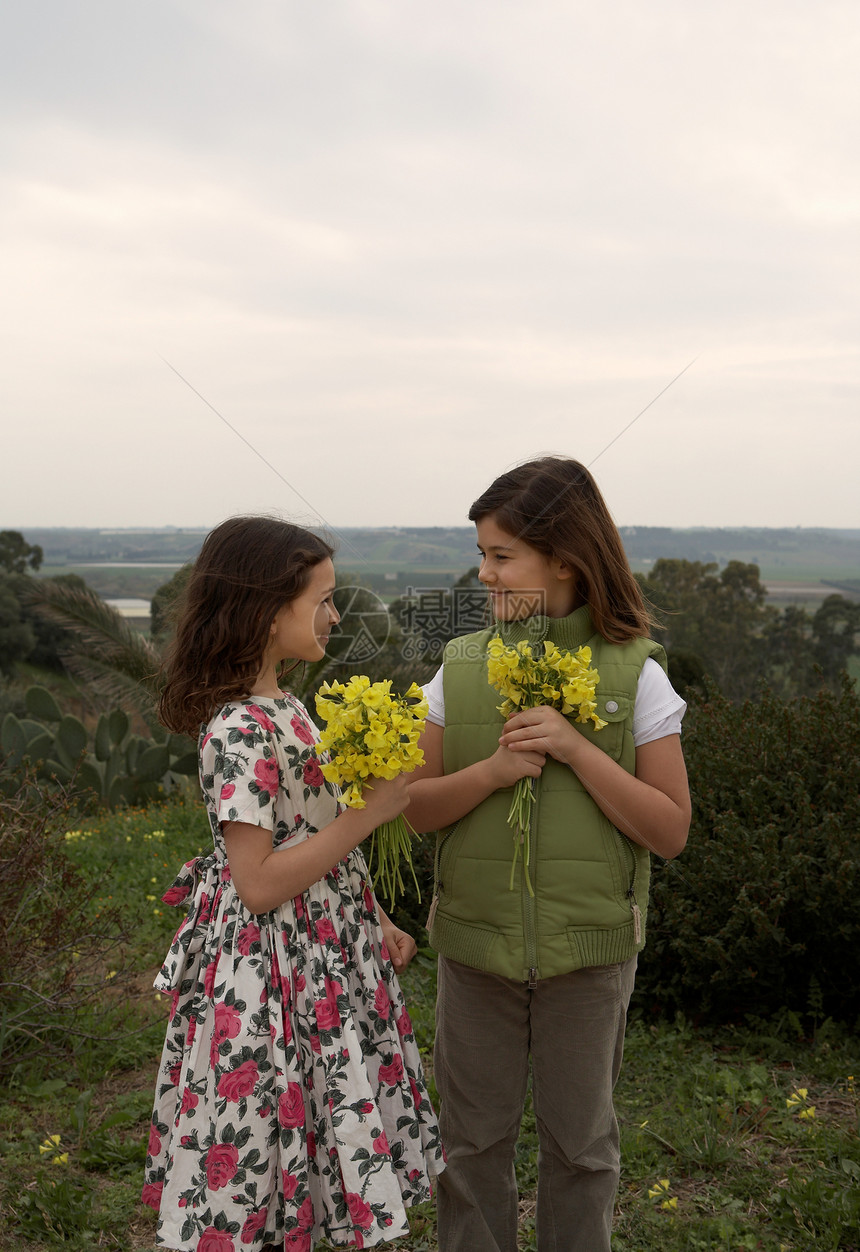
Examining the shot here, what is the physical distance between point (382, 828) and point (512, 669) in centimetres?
51

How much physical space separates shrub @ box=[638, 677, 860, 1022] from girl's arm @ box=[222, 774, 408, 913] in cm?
242

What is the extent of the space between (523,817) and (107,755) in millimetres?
8575

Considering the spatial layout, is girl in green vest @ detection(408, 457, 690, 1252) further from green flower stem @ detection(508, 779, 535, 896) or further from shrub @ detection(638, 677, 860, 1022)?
shrub @ detection(638, 677, 860, 1022)

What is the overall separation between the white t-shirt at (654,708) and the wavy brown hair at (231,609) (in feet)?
1.42

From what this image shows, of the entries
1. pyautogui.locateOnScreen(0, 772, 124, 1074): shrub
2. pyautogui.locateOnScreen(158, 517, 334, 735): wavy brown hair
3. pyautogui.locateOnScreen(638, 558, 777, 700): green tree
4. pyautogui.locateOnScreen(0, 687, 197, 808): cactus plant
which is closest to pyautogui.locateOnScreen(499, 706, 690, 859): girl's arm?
pyautogui.locateOnScreen(158, 517, 334, 735): wavy brown hair

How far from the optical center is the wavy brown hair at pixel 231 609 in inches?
85.0

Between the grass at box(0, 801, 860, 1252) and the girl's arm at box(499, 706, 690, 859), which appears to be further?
the grass at box(0, 801, 860, 1252)

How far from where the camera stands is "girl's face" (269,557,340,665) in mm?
2188

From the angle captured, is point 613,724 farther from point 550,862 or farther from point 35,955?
point 35,955

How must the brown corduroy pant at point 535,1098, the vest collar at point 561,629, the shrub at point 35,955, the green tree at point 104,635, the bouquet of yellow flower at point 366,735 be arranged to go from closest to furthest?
the bouquet of yellow flower at point 366,735
the brown corduroy pant at point 535,1098
the vest collar at point 561,629
the shrub at point 35,955
the green tree at point 104,635

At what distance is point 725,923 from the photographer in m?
4.08

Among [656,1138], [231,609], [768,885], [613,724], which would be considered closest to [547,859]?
[613,724]

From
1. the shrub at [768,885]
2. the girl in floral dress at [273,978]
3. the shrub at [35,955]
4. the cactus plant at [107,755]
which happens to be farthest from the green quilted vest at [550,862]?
the cactus plant at [107,755]

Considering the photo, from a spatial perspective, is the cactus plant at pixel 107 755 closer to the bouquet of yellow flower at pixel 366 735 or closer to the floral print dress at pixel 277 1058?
the floral print dress at pixel 277 1058
